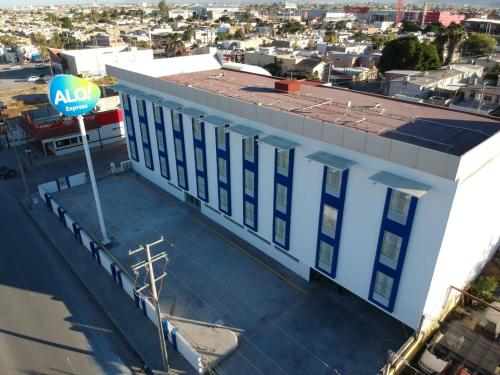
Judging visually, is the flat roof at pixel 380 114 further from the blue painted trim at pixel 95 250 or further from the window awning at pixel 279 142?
the blue painted trim at pixel 95 250

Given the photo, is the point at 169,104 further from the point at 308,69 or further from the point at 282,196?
the point at 308,69

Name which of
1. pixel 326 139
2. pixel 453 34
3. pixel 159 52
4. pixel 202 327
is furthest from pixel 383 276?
pixel 159 52

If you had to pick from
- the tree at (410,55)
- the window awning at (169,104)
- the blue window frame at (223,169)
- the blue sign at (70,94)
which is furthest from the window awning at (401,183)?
the tree at (410,55)

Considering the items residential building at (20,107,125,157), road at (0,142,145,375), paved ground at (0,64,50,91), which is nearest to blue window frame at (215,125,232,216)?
road at (0,142,145,375)

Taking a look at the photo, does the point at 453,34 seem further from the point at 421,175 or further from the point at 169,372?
the point at 169,372

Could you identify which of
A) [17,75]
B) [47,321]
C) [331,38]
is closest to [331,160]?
[47,321]

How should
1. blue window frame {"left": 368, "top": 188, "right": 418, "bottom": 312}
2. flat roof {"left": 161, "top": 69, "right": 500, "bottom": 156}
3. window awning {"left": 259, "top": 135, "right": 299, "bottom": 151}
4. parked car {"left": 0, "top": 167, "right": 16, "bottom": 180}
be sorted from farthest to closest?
parked car {"left": 0, "top": 167, "right": 16, "bottom": 180} < window awning {"left": 259, "top": 135, "right": 299, "bottom": 151} < flat roof {"left": 161, "top": 69, "right": 500, "bottom": 156} < blue window frame {"left": 368, "top": 188, "right": 418, "bottom": 312}

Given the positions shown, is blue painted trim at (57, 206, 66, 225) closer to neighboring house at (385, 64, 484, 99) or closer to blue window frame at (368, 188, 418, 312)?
blue window frame at (368, 188, 418, 312)
